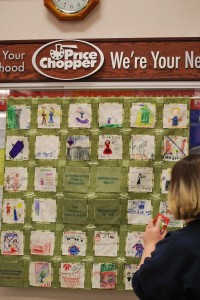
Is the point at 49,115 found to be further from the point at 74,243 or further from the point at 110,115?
the point at 74,243

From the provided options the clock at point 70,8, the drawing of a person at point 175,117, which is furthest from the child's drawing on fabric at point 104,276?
the clock at point 70,8

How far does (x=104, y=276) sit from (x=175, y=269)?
124 cm

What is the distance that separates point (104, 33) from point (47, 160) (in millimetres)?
853

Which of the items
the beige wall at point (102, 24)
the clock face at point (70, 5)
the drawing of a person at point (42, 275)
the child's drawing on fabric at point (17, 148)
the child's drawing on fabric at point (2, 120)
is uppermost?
the clock face at point (70, 5)

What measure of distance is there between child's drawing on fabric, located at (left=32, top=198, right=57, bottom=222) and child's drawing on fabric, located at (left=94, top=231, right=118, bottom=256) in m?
0.28

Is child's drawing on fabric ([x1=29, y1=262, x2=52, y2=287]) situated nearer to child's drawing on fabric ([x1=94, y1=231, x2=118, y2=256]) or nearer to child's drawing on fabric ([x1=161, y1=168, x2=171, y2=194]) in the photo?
child's drawing on fabric ([x1=94, y1=231, x2=118, y2=256])

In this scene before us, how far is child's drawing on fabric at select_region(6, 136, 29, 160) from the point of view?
2.49m

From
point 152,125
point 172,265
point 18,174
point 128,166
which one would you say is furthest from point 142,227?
point 172,265

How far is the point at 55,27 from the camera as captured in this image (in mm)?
2570

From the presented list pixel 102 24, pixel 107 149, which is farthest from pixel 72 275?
pixel 102 24

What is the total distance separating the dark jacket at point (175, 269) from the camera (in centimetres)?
122

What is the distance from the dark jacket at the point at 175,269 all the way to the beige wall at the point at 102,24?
123 cm

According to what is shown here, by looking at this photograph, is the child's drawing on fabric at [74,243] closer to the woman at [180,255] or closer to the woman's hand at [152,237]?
the woman's hand at [152,237]

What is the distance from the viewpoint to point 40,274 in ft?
8.02
